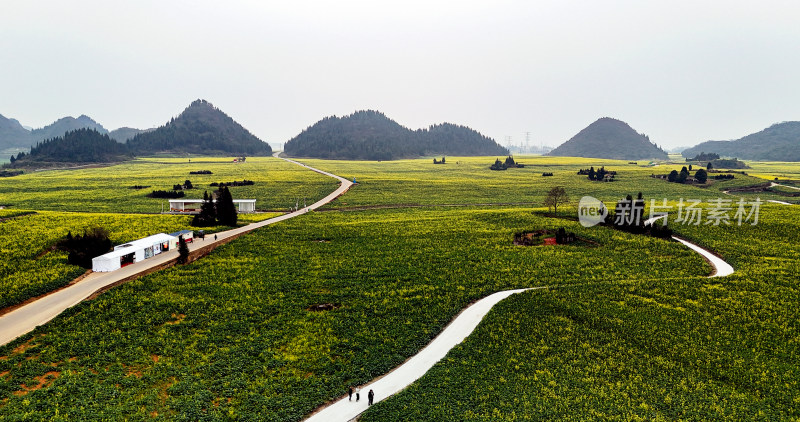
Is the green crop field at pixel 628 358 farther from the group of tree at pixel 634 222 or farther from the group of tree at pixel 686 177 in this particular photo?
the group of tree at pixel 686 177

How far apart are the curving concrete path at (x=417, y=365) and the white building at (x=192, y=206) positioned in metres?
61.6

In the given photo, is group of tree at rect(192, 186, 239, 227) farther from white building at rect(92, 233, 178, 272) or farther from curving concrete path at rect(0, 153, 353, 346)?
white building at rect(92, 233, 178, 272)

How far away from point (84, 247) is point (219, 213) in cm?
2277

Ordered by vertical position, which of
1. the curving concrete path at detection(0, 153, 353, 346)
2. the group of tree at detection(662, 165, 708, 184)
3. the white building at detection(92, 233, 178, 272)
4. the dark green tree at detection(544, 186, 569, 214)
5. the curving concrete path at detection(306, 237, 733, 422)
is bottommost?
the curving concrete path at detection(306, 237, 733, 422)

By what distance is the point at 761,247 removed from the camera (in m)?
52.6

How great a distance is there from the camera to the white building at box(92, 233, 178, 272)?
41.5 metres

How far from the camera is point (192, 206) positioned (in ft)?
266

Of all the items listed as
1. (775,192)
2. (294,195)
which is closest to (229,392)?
(294,195)

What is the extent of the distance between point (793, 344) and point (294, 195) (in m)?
98.5

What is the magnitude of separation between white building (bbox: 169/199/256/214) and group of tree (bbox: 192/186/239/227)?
46.3 feet

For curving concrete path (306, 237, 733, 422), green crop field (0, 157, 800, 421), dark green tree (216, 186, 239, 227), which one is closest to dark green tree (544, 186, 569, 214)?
green crop field (0, 157, 800, 421)

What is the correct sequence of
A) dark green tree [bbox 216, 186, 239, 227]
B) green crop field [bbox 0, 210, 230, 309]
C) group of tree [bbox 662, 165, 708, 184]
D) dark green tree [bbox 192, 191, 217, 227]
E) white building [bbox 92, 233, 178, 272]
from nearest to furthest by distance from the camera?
green crop field [bbox 0, 210, 230, 309]
white building [bbox 92, 233, 178, 272]
dark green tree [bbox 192, 191, 217, 227]
dark green tree [bbox 216, 186, 239, 227]
group of tree [bbox 662, 165, 708, 184]

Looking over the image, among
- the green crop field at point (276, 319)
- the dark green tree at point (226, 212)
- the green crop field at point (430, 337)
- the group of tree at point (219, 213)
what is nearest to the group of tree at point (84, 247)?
the green crop field at point (430, 337)

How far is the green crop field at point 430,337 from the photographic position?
917 inches
